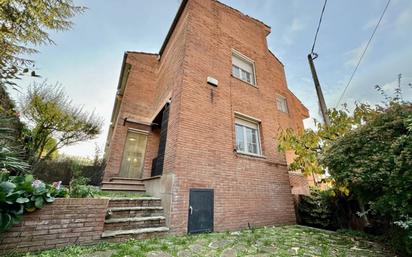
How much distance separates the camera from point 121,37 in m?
9.78

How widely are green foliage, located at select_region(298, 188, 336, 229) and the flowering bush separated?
7.12m

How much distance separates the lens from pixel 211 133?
5281mm

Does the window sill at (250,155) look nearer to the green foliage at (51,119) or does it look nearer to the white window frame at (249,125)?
the white window frame at (249,125)

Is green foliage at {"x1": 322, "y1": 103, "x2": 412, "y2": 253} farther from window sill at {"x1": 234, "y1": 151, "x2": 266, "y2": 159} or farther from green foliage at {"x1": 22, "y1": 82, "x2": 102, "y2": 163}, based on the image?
green foliage at {"x1": 22, "y1": 82, "x2": 102, "y2": 163}

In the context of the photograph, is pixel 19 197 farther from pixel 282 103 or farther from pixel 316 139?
pixel 282 103

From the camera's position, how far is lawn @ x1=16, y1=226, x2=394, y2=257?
2.64 metres

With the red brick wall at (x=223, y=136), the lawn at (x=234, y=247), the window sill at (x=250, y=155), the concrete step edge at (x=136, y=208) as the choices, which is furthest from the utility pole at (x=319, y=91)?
the concrete step edge at (x=136, y=208)

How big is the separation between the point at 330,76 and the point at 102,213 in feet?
33.3

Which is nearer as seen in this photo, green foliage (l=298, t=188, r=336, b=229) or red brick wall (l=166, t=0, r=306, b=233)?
red brick wall (l=166, t=0, r=306, b=233)

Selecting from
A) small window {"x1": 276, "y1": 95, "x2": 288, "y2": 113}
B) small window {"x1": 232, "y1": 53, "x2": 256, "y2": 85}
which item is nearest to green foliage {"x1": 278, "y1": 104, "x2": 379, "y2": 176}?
small window {"x1": 232, "y1": 53, "x2": 256, "y2": 85}

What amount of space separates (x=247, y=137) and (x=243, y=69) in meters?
3.42

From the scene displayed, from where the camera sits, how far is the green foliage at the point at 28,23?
3.90 m

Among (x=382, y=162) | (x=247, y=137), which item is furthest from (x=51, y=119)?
(x=382, y=162)

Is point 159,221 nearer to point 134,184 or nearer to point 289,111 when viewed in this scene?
point 134,184
